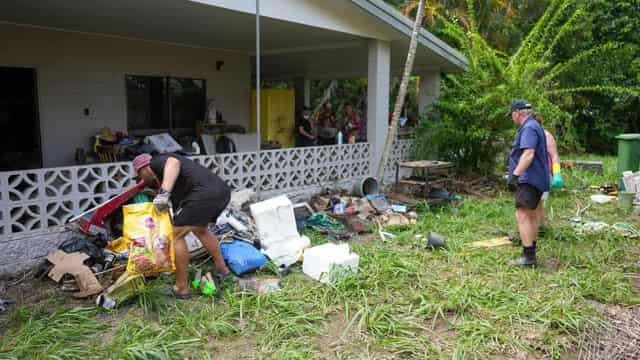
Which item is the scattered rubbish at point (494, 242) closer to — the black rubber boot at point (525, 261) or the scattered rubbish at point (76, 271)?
the black rubber boot at point (525, 261)

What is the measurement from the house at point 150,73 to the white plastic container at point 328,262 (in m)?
2.28

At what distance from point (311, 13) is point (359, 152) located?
8.51 feet

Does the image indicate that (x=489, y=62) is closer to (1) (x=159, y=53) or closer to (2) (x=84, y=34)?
(1) (x=159, y=53)

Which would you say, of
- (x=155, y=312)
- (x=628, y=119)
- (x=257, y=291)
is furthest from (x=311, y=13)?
(x=628, y=119)

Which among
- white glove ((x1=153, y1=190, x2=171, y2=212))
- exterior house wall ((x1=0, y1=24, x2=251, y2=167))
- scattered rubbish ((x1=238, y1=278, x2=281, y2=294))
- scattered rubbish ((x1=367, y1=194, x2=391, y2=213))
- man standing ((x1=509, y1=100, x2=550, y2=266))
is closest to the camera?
white glove ((x1=153, y1=190, x2=171, y2=212))

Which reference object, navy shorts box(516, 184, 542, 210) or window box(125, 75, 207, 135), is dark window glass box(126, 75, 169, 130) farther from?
navy shorts box(516, 184, 542, 210)

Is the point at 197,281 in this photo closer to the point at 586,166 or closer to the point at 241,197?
the point at 241,197

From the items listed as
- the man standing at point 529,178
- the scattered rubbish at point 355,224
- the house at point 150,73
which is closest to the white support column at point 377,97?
the house at point 150,73

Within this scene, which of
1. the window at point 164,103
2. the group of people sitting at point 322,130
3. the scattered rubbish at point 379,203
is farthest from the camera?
the group of people sitting at point 322,130

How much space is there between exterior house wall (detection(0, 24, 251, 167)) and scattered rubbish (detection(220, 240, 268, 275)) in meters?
5.00

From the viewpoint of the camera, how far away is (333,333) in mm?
4145

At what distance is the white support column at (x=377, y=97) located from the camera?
938cm

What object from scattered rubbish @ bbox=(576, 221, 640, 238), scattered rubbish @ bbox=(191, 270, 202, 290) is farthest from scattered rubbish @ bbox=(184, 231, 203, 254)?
scattered rubbish @ bbox=(576, 221, 640, 238)

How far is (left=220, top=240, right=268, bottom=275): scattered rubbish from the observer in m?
5.37
